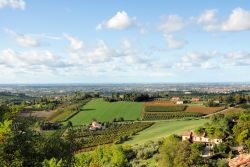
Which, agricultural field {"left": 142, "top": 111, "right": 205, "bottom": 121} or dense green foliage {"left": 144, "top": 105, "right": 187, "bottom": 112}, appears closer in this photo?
agricultural field {"left": 142, "top": 111, "right": 205, "bottom": 121}

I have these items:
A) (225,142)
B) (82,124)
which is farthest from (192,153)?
(82,124)

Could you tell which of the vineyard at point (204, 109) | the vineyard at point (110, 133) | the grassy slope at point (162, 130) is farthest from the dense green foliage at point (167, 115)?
the grassy slope at point (162, 130)

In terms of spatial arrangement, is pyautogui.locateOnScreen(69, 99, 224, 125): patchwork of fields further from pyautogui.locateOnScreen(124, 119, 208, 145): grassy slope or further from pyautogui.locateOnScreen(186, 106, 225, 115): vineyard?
pyautogui.locateOnScreen(124, 119, 208, 145): grassy slope

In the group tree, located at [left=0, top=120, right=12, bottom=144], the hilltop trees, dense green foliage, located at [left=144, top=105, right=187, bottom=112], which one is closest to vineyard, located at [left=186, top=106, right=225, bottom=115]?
dense green foliage, located at [left=144, top=105, right=187, bottom=112]

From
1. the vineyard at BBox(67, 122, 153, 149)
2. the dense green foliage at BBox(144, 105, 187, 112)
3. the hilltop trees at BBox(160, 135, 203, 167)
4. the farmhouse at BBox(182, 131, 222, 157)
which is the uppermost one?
the dense green foliage at BBox(144, 105, 187, 112)

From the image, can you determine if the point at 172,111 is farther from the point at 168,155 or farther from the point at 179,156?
the point at 179,156

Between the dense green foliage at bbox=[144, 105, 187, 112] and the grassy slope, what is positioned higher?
the dense green foliage at bbox=[144, 105, 187, 112]
